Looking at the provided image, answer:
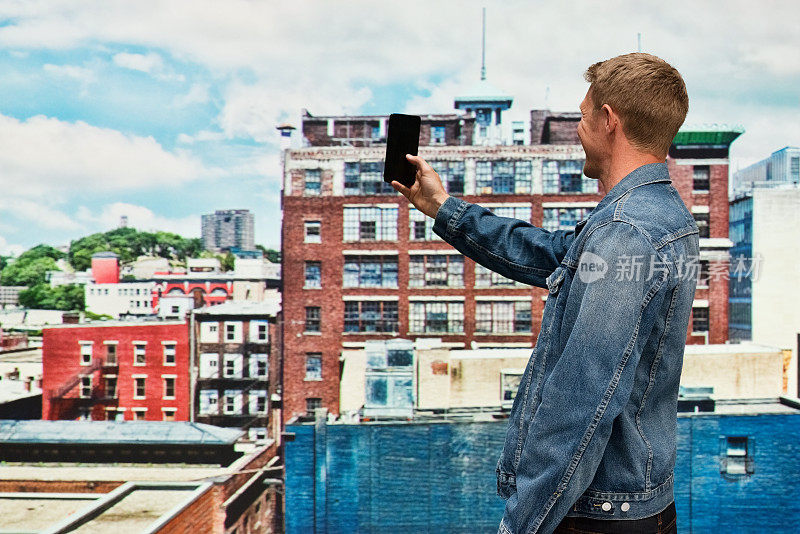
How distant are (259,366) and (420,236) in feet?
24.7

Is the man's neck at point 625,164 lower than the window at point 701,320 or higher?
higher

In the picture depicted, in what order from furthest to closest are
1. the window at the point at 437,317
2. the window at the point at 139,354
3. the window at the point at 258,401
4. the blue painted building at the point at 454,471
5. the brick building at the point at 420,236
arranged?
the window at the point at 258,401 < the window at the point at 437,317 < the brick building at the point at 420,236 < the window at the point at 139,354 < the blue painted building at the point at 454,471

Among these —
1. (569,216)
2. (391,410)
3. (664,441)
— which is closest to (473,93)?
(569,216)

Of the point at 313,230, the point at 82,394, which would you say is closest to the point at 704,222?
the point at 313,230

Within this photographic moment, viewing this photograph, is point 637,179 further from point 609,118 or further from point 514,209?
point 514,209

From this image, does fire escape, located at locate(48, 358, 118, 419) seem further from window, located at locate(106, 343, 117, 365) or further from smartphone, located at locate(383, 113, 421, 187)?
smartphone, located at locate(383, 113, 421, 187)

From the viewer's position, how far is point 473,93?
72.6 feet

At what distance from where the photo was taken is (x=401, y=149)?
1.72 m

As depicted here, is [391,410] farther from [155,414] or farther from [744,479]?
[744,479]

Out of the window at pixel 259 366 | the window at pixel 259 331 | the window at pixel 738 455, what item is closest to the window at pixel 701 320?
the window at pixel 738 455

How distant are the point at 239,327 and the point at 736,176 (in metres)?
19.0

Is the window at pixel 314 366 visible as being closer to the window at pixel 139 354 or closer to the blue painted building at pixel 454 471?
the blue painted building at pixel 454 471

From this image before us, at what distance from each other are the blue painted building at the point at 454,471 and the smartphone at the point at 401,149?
19.2 m

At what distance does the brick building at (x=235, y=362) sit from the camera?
2170 cm
